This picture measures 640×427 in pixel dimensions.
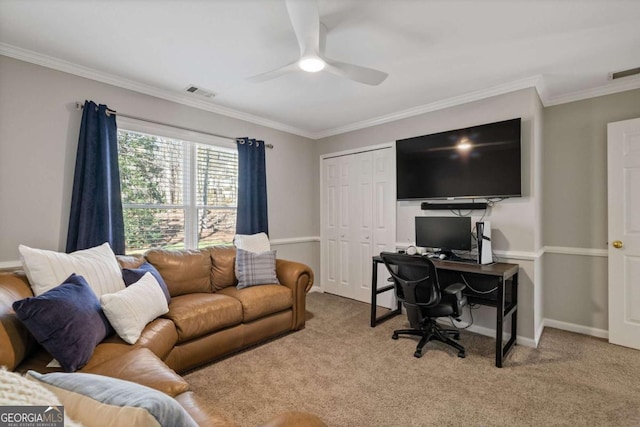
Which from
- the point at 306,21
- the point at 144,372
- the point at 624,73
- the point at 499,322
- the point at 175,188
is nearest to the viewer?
the point at 144,372

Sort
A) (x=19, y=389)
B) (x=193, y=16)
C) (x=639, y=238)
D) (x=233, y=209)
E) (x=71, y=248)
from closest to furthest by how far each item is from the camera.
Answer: (x=19, y=389) < (x=193, y=16) < (x=71, y=248) < (x=639, y=238) < (x=233, y=209)

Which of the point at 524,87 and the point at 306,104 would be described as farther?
the point at 306,104

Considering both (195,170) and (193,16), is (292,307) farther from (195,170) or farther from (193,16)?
(193,16)

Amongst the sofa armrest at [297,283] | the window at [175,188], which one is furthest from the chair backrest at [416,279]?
the window at [175,188]

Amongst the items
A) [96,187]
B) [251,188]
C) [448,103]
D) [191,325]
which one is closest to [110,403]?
[191,325]

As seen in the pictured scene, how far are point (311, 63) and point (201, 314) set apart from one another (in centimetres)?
212

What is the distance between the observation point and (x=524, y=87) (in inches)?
115

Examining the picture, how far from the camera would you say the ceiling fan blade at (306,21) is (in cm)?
161

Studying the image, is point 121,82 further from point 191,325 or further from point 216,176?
point 191,325

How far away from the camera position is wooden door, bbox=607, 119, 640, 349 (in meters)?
2.80

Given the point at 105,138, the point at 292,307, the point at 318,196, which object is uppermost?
the point at 105,138

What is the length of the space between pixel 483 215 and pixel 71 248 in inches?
160

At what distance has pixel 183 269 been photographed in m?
2.92

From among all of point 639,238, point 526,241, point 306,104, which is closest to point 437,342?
point 526,241
